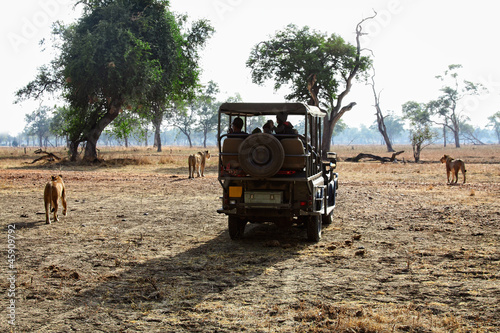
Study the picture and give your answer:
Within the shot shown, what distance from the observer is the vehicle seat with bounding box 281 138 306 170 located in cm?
766

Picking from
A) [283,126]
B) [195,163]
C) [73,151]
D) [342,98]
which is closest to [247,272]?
[283,126]

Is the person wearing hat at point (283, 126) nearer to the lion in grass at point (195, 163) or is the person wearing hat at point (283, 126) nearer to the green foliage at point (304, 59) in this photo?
the lion in grass at point (195, 163)

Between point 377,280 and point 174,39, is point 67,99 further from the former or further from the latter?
point 377,280

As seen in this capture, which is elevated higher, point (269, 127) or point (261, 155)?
point (269, 127)

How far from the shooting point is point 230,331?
14.3 feet

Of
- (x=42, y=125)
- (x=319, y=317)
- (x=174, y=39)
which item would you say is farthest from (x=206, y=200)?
(x=42, y=125)

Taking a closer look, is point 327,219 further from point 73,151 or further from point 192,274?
point 73,151

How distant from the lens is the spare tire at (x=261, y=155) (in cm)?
742

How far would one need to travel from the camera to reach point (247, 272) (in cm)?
633

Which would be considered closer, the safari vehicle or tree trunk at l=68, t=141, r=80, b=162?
the safari vehicle

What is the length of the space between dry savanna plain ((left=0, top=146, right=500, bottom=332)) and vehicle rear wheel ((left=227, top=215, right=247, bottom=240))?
140 millimetres

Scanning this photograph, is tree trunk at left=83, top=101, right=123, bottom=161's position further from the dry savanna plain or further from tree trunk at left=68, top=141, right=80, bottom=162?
the dry savanna plain

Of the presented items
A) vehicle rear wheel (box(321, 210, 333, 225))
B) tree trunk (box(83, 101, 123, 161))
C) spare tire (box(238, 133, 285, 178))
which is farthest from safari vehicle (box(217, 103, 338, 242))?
tree trunk (box(83, 101, 123, 161))

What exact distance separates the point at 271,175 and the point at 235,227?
4.49ft
